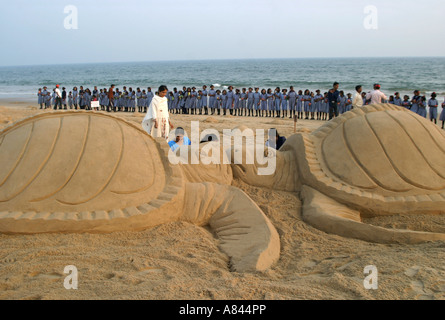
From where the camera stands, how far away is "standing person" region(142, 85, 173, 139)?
5527 millimetres

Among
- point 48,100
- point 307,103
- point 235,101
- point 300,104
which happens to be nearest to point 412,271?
point 307,103

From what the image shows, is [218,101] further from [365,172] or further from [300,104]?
[365,172]

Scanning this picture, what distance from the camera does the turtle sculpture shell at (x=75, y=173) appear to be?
3293 millimetres

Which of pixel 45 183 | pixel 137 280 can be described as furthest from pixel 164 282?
pixel 45 183

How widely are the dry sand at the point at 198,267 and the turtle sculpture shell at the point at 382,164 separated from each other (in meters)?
0.35

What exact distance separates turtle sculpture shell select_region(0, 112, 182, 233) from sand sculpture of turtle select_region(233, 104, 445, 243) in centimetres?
140

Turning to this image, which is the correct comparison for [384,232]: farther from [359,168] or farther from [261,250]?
[261,250]

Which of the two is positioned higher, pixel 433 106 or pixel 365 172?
pixel 433 106

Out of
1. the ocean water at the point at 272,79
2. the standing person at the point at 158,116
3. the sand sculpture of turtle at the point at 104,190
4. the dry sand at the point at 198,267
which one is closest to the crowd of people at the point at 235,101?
the ocean water at the point at 272,79

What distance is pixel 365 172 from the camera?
13.7ft

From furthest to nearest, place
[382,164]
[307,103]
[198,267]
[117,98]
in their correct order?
[117,98] < [307,103] < [382,164] < [198,267]

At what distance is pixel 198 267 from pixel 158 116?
307 cm

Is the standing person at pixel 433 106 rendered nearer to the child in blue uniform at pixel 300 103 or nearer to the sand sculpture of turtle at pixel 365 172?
the child in blue uniform at pixel 300 103

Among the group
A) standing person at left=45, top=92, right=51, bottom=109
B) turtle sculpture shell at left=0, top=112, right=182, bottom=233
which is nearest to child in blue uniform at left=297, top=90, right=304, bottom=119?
standing person at left=45, top=92, right=51, bottom=109
